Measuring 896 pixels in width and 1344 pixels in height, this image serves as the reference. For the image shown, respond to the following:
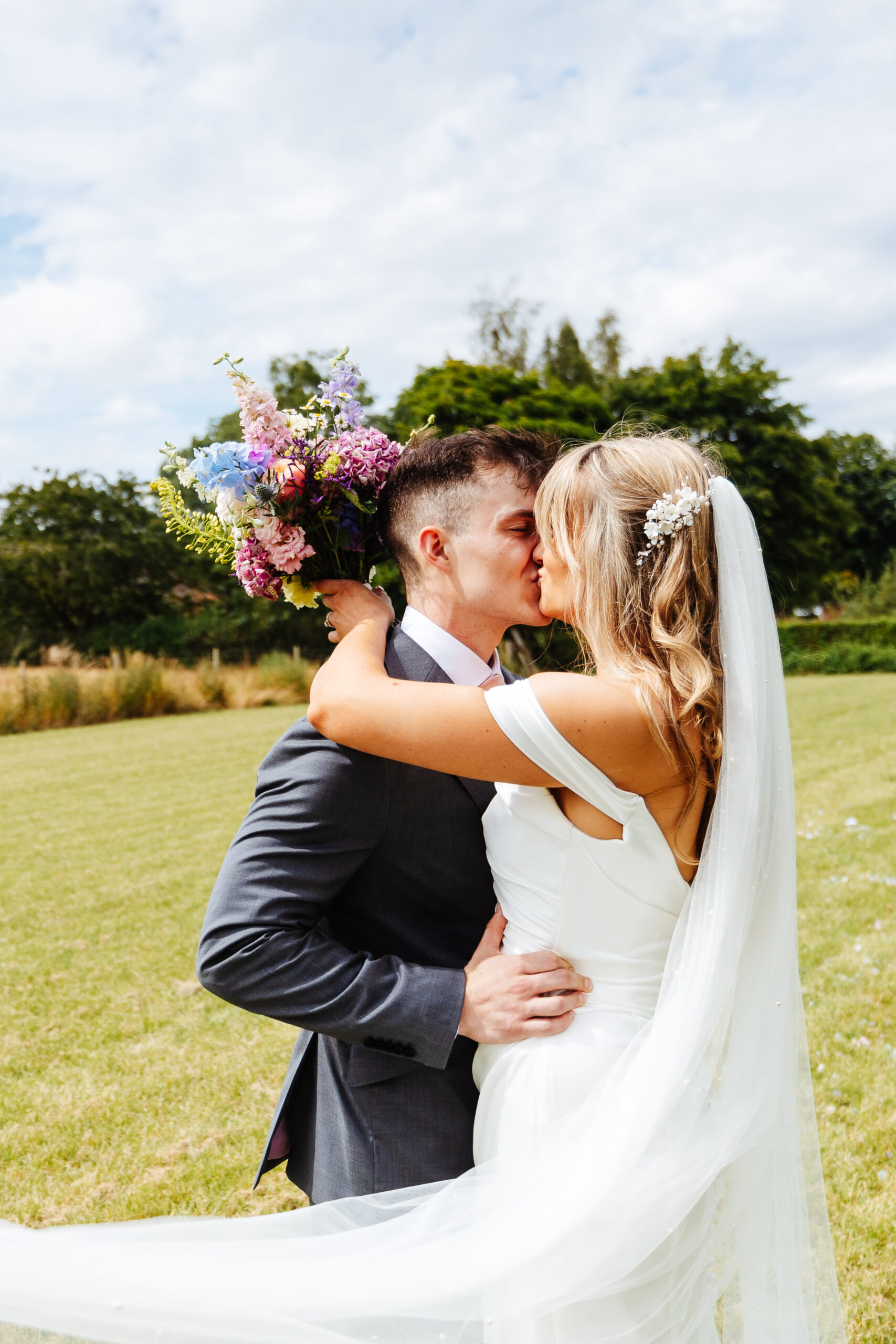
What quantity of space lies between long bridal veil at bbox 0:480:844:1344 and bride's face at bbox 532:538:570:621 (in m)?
0.33

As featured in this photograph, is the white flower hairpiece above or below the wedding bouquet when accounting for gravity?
below

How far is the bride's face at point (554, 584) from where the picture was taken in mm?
2207

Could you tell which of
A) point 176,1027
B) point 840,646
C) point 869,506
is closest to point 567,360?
point 840,646

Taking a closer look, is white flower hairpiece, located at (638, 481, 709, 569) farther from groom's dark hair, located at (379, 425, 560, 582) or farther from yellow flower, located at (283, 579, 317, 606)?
yellow flower, located at (283, 579, 317, 606)

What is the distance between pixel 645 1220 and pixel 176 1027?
188 inches

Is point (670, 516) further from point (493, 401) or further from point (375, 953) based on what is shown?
point (493, 401)

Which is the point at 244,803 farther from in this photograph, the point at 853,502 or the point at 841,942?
the point at 853,502

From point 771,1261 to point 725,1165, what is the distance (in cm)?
30

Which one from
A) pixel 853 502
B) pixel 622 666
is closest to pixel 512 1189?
pixel 622 666

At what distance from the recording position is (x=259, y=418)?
2.40m

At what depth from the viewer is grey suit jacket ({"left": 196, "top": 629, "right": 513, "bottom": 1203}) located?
2.00 m

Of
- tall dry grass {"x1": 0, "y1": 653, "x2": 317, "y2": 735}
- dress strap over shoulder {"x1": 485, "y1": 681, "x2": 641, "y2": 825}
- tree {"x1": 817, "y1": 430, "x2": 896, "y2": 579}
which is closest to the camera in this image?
dress strap over shoulder {"x1": 485, "y1": 681, "x2": 641, "y2": 825}

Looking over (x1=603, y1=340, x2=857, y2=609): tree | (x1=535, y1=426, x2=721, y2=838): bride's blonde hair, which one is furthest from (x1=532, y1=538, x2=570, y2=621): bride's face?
(x1=603, y1=340, x2=857, y2=609): tree

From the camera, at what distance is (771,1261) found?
214 centimetres
